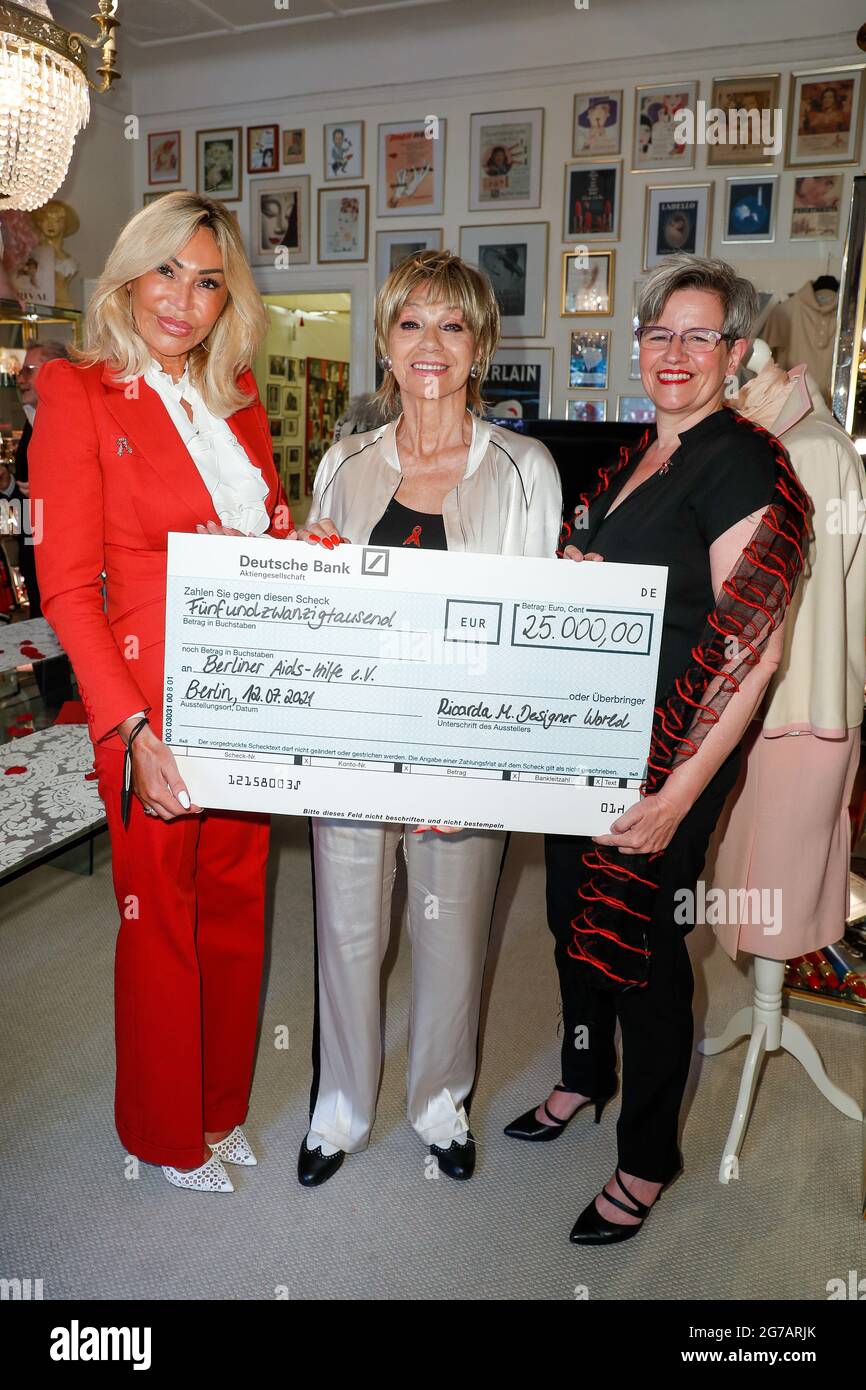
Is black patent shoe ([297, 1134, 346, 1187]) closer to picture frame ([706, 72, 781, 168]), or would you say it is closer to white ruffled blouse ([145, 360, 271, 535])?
white ruffled blouse ([145, 360, 271, 535])

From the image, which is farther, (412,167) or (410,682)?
(412,167)

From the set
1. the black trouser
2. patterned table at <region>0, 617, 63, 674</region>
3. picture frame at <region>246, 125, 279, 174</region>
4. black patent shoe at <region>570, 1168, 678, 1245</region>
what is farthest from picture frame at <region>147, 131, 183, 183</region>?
black patent shoe at <region>570, 1168, 678, 1245</region>

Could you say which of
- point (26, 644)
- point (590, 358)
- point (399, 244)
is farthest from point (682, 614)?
point (399, 244)

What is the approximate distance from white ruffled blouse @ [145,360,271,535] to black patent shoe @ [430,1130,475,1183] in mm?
1372

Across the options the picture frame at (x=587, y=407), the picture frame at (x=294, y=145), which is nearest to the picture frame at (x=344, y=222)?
the picture frame at (x=294, y=145)

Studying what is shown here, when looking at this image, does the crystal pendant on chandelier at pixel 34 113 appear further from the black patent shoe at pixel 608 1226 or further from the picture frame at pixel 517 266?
the black patent shoe at pixel 608 1226

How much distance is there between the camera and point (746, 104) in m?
4.68

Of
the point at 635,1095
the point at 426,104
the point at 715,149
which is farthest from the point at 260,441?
the point at 426,104

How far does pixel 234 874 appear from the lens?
6.32 ft

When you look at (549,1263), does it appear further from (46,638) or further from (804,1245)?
(46,638)

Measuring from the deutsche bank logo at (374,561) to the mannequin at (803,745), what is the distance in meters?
0.82

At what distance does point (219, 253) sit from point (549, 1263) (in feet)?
6.51

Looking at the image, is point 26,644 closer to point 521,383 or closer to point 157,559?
point 157,559

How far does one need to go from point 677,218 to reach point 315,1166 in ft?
15.6
